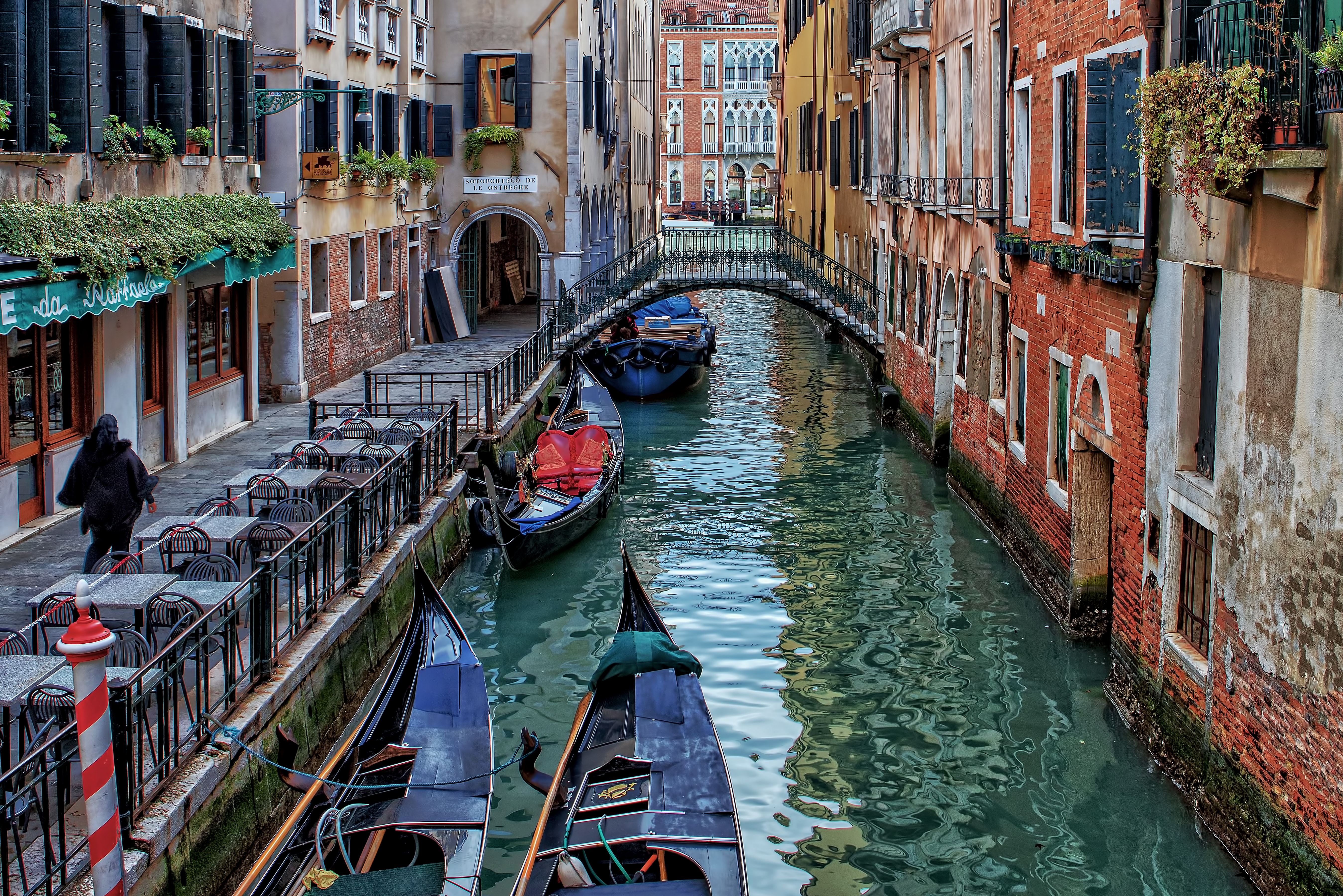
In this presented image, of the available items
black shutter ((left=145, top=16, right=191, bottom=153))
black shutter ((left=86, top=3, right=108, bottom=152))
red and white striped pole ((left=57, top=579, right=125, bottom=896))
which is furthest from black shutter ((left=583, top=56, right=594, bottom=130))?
red and white striped pole ((left=57, top=579, right=125, bottom=896))

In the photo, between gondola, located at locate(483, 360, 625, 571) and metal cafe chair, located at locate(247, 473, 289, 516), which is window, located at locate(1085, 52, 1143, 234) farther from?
metal cafe chair, located at locate(247, 473, 289, 516)

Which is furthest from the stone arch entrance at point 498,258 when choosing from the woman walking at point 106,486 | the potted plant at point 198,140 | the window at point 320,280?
the woman walking at point 106,486

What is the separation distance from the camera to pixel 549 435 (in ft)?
50.4

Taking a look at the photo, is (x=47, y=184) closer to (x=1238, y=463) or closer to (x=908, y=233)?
(x=1238, y=463)

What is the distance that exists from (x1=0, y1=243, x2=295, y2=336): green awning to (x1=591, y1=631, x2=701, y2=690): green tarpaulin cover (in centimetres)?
428

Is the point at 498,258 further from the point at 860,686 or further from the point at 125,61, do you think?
the point at 860,686

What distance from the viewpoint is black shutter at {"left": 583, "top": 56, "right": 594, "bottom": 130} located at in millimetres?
25031

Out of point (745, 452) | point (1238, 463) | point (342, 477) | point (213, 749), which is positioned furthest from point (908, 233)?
point (213, 749)

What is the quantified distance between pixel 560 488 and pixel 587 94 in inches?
535

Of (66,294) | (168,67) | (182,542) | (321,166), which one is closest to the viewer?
(182,542)

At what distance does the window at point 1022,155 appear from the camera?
492 inches

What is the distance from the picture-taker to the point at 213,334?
48.5 ft

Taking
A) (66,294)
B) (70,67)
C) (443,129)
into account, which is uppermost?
(443,129)

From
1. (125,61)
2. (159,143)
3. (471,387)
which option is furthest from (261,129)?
(125,61)
